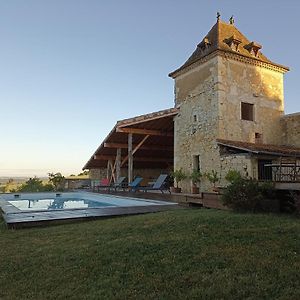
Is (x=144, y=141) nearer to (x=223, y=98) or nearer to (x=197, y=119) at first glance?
(x=197, y=119)

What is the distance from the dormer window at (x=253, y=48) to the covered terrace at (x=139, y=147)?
4.42 meters

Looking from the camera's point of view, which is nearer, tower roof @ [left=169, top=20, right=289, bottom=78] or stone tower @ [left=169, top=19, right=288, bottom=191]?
stone tower @ [left=169, top=19, right=288, bottom=191]

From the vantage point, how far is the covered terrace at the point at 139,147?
56.4 ft

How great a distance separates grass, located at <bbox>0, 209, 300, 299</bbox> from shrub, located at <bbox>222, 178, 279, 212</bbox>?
139 centimetres

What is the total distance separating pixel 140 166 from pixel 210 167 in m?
12.8

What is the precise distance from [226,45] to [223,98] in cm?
266

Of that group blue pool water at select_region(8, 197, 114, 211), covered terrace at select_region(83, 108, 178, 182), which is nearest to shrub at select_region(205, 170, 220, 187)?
covered terrace at select_region(83, 108, 178, 182)

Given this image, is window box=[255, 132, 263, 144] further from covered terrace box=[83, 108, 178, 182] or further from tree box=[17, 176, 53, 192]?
tree box=[17, 176, 53, 192]

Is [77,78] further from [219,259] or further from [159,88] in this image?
[219,259]

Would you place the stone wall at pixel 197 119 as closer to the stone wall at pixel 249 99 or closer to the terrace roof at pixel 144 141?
the stone wall at pixel 249 99

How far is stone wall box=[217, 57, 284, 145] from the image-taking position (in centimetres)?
1320

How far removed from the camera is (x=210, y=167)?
43.3 feet

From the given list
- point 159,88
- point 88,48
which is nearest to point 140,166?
point 159,88

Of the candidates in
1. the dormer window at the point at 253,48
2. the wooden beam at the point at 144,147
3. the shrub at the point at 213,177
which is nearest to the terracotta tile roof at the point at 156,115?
the wooden beam at the point at 144,147
